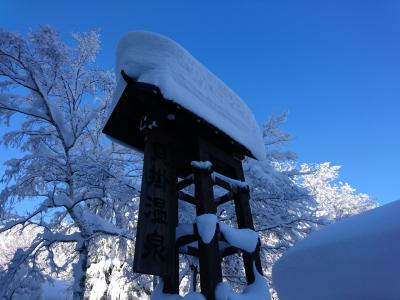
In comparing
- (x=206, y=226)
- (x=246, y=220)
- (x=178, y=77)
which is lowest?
(x=206, y=226)

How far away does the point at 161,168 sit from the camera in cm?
337

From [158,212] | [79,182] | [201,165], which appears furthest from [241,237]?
[79,182]

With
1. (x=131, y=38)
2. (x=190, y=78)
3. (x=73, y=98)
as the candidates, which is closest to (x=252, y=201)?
(x=190, y=78)

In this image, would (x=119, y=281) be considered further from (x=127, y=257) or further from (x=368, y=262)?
(x=368, y=262)

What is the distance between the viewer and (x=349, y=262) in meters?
1.71

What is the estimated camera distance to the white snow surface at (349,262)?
157cm

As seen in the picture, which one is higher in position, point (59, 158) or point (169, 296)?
point (59, 158)

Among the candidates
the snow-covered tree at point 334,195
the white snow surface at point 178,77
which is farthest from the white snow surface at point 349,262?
the snow-covered tree at point 334,195

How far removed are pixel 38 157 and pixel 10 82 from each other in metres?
2.37

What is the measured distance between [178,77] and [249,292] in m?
2.59

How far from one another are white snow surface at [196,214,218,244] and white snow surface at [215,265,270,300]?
0.47 m

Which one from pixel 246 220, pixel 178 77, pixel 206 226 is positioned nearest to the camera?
pixel 206 226

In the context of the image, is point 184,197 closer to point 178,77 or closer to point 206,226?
point 206,226

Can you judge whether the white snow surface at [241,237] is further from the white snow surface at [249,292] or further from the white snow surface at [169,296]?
the white snow surface at [169,296]
